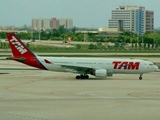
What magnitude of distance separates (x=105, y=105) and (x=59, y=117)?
21.1 feet

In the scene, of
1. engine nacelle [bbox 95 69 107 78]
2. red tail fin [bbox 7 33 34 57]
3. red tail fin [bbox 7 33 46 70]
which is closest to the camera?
engine nacelle [bbox 95 69 107 78]

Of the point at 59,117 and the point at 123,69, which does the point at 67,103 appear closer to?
the point at 59,117

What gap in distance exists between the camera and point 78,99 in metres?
40.8

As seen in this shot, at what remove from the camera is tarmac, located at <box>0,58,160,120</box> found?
3291cm

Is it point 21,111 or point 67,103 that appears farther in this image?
point 67,103

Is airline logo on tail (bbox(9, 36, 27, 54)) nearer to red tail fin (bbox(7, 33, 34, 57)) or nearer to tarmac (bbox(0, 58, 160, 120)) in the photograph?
red tail fin (bbox(7, 33, 34, 57))

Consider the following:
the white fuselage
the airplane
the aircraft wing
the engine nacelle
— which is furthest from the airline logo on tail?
the engine nacelle

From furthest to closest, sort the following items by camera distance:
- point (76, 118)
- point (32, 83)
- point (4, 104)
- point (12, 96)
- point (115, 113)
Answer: point (32, 83) → point (12, 96) → point (4, 104) → point (115, 113) → point (76, 118)

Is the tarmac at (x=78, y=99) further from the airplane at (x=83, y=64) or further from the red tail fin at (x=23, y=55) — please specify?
the red tail fin at (x=23, y=55)

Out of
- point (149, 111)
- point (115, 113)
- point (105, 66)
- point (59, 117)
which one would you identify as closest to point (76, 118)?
point (59, 117)

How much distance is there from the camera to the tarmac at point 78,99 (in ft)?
108

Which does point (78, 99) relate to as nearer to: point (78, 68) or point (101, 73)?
point (101, 73)

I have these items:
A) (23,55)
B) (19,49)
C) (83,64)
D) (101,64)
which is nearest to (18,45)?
(19,49)

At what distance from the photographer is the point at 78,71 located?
61594 mm
